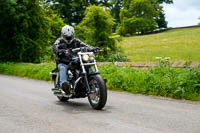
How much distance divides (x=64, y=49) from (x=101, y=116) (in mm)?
2130

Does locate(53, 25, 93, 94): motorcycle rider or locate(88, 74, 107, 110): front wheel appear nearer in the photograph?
locate(88, 74, 107, 110): front wheel

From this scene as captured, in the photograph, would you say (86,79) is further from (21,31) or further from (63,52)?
(21,31)

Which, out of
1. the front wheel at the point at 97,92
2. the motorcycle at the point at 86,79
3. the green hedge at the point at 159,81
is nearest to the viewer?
the front wheel at the point at 97,92

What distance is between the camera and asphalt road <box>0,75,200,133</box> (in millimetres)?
5407

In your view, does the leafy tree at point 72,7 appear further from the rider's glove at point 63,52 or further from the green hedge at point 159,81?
the rider's glove at point 63,52

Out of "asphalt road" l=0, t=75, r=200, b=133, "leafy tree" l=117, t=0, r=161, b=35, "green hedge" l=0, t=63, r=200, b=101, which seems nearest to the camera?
"asphalt road" l=0, t=75, r=200, b=133

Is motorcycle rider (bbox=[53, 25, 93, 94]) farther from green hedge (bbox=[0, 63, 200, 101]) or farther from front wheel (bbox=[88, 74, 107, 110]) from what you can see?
green hedge (bbox=[0, 63, 200, 101])

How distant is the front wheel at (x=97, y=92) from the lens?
678 centimetres

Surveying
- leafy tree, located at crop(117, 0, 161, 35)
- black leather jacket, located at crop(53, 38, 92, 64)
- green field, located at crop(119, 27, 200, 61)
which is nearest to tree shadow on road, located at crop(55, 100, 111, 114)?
black leather jacket, located at crop(53, 38, 92, 64)

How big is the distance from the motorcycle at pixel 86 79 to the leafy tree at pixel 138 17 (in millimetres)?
55680

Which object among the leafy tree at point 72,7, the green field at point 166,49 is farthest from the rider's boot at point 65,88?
the leafy tree at point 72,7

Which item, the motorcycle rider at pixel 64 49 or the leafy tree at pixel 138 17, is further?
the leafy tree at pixel 138 17

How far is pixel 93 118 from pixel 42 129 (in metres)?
1.13

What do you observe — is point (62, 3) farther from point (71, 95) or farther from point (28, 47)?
point (71, 95)
